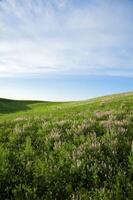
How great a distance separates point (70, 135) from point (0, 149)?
9.30ft

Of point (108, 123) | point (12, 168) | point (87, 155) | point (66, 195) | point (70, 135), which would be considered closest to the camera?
point (66, 195)

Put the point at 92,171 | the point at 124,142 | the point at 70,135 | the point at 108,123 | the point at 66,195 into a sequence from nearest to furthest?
the point at 66,195
the point at 92,171
the point at 124,142
the point at 70,135
the point at 108,123

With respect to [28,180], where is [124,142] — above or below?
above

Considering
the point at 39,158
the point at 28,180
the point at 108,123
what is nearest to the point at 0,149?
the point at 39,158

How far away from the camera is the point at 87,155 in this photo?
27.7 feet

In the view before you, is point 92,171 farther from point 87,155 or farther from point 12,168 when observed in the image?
point 12,168

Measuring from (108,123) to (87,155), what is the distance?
12.9 feet

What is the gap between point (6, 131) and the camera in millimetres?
12836

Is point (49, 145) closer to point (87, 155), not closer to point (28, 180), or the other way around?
point (87, 155)

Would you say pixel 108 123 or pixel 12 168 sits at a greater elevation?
pixel 108 123

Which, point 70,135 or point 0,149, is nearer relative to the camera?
point 0,149

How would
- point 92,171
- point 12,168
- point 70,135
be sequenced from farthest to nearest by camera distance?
1. point 70,135
2. point 12,168
3. point 92,171

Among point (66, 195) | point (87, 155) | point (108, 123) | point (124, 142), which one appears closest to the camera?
point (66, 195)

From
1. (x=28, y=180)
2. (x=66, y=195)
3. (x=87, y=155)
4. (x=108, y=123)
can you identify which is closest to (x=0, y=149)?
(x=28, y=180)
